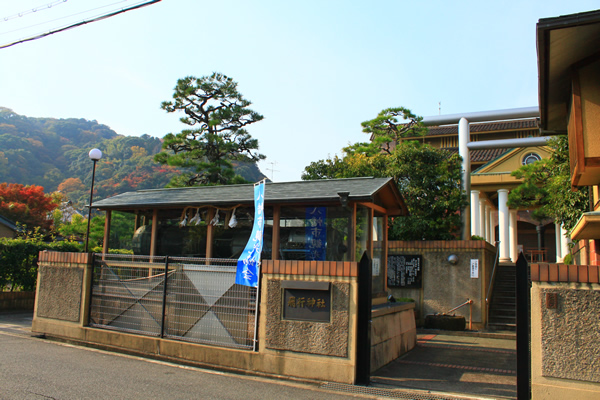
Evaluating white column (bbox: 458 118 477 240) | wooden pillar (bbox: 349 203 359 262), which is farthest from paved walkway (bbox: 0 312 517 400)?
white column (bbox: 458 118 477 240)

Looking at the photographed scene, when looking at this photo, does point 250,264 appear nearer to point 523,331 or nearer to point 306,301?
point 306,301

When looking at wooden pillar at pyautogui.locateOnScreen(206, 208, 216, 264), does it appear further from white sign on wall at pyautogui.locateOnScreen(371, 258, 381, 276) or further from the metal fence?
white sign on wall at pyautogui.locateOnScreen(371, 258, 381, 276)

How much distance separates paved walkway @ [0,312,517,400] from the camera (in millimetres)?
6253

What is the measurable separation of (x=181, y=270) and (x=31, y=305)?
32.7 feet

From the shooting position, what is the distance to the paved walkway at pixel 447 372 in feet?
20.5

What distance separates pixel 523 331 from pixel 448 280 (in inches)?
386

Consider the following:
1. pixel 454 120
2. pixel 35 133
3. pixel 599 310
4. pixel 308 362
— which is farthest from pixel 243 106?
pixel 35 133

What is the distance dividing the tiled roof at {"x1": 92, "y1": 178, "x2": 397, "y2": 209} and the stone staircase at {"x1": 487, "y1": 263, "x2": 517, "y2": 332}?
20.5 ft

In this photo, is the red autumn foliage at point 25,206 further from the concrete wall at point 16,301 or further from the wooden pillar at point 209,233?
the wooden pillar at point 209,233

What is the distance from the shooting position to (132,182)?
76.1 metres

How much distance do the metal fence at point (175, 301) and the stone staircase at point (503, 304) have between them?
347 inches

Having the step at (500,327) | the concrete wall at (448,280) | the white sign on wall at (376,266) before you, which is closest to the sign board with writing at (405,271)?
the concrete wall at (448,280)

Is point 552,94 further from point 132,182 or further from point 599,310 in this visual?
point 132,182

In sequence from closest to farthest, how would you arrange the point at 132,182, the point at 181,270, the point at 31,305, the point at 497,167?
the point at 181,270
the point at 31,305
the point at 497,167
the point at 132,182
